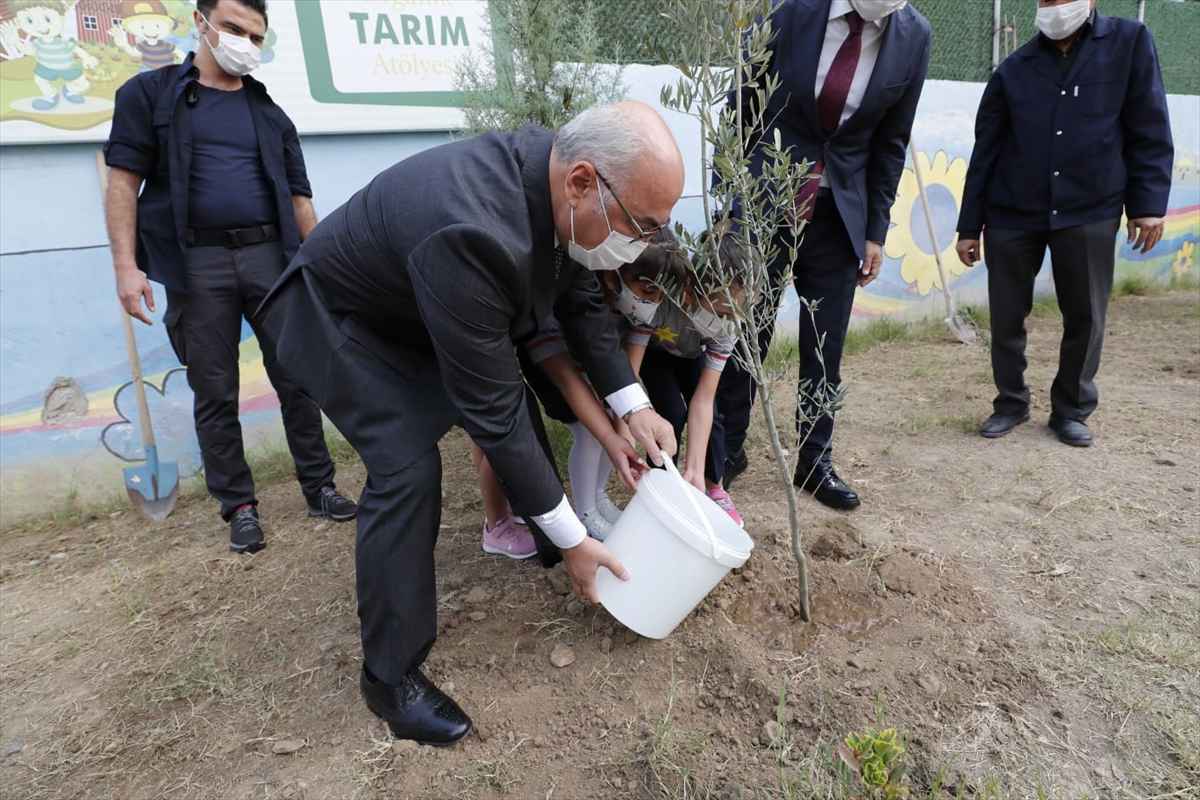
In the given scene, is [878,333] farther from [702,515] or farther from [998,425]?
[702,515]

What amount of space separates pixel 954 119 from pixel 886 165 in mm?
3999

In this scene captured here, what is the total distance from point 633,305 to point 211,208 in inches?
67.7

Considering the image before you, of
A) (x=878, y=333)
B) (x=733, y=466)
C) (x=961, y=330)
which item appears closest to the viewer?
(x=733, y=466)

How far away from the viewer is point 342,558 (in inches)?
112

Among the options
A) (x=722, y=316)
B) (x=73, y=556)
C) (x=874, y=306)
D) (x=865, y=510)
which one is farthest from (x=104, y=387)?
(x=874, y=306)

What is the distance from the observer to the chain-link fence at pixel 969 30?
4508 mm

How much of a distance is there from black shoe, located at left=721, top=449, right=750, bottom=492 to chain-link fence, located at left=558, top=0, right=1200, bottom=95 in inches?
60.5

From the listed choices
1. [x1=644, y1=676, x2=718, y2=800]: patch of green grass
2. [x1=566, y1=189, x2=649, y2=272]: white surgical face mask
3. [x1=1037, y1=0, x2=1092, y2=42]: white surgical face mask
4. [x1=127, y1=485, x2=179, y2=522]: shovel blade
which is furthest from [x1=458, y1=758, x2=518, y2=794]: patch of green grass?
[x1=1037, y1=0, x2=1092, y2=42]: white surgical face mask

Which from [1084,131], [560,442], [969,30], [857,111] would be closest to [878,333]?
[1084,131]

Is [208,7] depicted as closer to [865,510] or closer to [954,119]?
[865,510]

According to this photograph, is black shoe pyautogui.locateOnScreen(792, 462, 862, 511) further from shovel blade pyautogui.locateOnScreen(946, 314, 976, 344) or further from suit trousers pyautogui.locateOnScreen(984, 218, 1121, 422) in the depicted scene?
shovel blade pyautogui.locateOnScreen(946, 314, 976, 344)

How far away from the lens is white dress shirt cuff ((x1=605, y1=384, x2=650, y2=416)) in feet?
6.88

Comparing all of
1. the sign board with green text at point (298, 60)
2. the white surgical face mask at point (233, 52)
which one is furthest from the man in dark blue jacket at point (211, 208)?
the sign board with green text at point (298, 60)

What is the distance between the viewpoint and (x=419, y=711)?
1.86 metres
